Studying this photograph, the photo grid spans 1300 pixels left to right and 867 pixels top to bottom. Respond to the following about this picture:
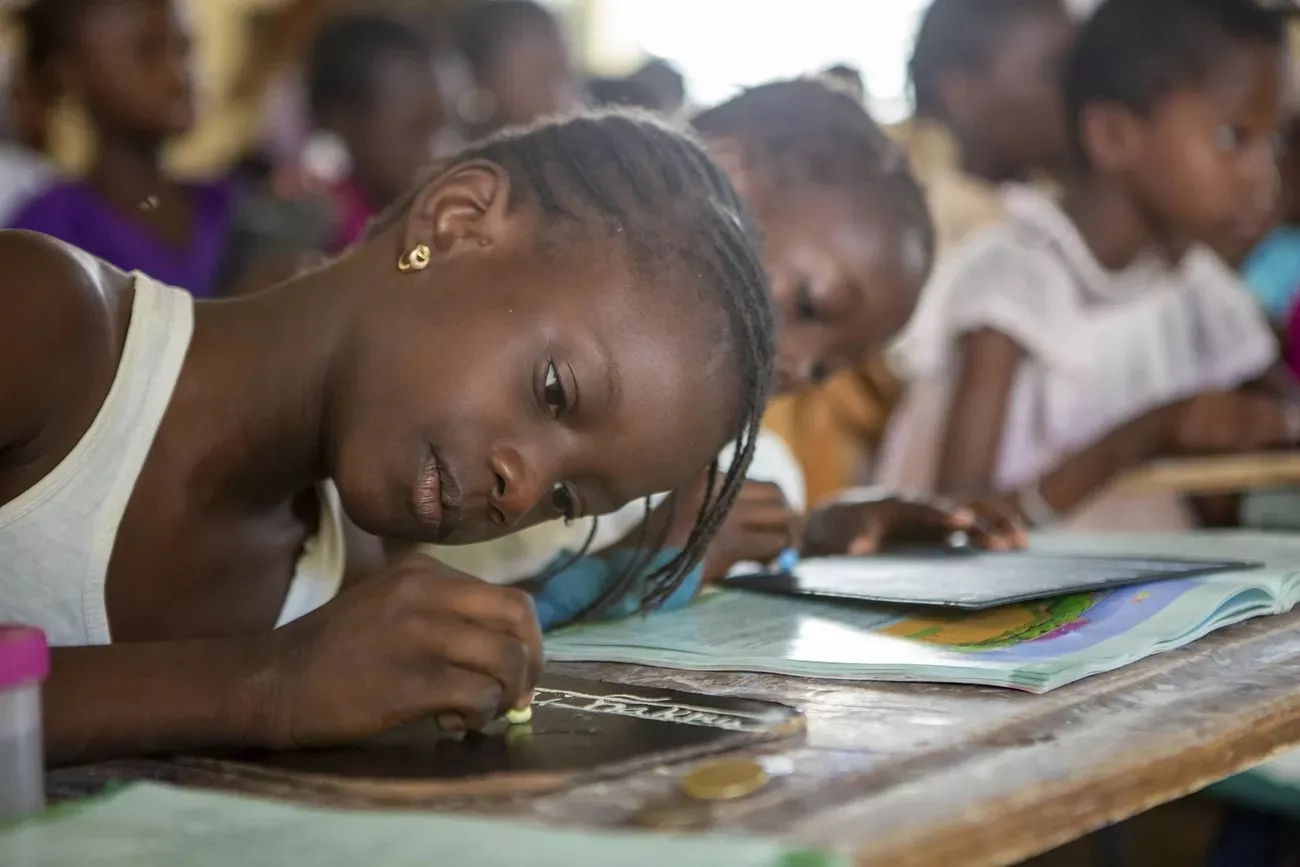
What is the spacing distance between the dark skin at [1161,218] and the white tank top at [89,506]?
1310 millimetres

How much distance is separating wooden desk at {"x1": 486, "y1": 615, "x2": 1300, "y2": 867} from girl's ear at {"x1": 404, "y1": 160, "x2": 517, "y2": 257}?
1.14 feet

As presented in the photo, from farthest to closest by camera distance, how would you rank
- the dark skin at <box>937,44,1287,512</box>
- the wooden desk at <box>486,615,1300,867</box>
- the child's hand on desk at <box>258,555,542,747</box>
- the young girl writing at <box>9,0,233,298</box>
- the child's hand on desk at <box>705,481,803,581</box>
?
the young girl writing at <box>9,0,233,298</box> < the dark skin at <box>937,44,1287,512</box> < the child's hand on desk at <box>705,481,803,581</box> < the child's hand on desk at <box>258,555,542,747</box> < the wooden desk at <box>486,615,1300,867</box>

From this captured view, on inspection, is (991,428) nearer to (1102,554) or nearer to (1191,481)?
(1191,481)

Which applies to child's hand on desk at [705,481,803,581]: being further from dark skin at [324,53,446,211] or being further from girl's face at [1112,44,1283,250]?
dark skin at [324,53,446,211]

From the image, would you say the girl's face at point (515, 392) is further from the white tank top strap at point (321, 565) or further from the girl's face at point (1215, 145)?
the girl's face at point (1215, 145)

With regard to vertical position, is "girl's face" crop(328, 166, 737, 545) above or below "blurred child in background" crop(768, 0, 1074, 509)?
below

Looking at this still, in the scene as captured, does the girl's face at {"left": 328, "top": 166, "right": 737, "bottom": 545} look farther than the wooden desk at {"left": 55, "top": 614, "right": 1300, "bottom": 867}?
Yes

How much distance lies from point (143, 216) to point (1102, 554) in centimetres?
197

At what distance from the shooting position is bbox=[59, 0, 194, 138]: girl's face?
8.50 ft

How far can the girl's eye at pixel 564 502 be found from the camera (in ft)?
3.25

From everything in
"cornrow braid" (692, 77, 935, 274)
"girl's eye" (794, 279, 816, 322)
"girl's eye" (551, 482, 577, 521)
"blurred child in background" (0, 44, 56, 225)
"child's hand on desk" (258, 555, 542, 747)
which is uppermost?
"blurred child in background" (0, 44, 56, 225)

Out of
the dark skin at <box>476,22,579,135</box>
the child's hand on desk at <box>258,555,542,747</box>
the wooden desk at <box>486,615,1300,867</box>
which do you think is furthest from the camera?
the dark skin at <box>476,22,579,135</box>

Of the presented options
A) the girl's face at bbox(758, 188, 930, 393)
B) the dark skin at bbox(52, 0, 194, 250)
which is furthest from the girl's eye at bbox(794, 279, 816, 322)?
the dark skin at bbox(52, 0, 194, 250)

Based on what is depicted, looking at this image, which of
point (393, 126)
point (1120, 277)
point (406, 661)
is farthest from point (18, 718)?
point (393, 126)
